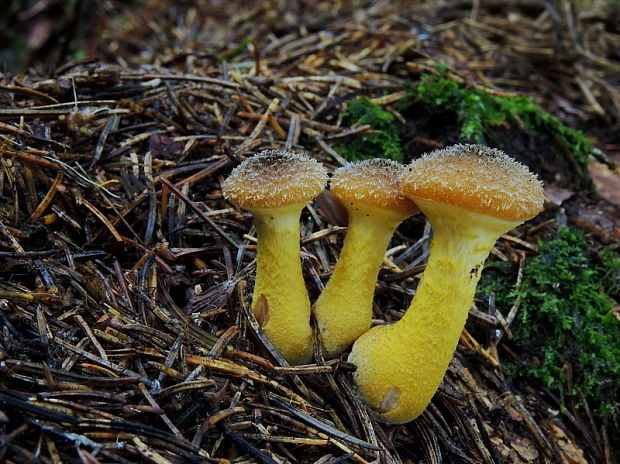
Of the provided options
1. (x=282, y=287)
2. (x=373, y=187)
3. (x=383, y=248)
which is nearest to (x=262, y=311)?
(x=282, y=287)

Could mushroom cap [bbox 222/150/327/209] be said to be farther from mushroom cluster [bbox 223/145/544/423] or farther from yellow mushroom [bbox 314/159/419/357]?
yellow mushroom [bbox 314/159/419/357]

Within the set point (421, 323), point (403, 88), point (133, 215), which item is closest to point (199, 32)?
point (403, 88)

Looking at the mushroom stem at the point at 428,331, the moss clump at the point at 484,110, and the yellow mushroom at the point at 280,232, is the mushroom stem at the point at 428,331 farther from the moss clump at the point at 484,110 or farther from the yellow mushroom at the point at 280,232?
the moss clump at the point at 484,110

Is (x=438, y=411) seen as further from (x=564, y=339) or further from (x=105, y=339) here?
(x=105, y=339)

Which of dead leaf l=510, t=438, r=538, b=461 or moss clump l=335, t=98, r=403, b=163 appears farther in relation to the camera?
moss clump l=335, t=98, r=403, b=163

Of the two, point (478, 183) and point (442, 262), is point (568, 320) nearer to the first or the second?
point (442, 262)

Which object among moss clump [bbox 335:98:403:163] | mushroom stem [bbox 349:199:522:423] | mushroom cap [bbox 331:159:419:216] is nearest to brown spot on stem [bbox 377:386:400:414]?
mushroom stem [bbox 349:199:522:423]
